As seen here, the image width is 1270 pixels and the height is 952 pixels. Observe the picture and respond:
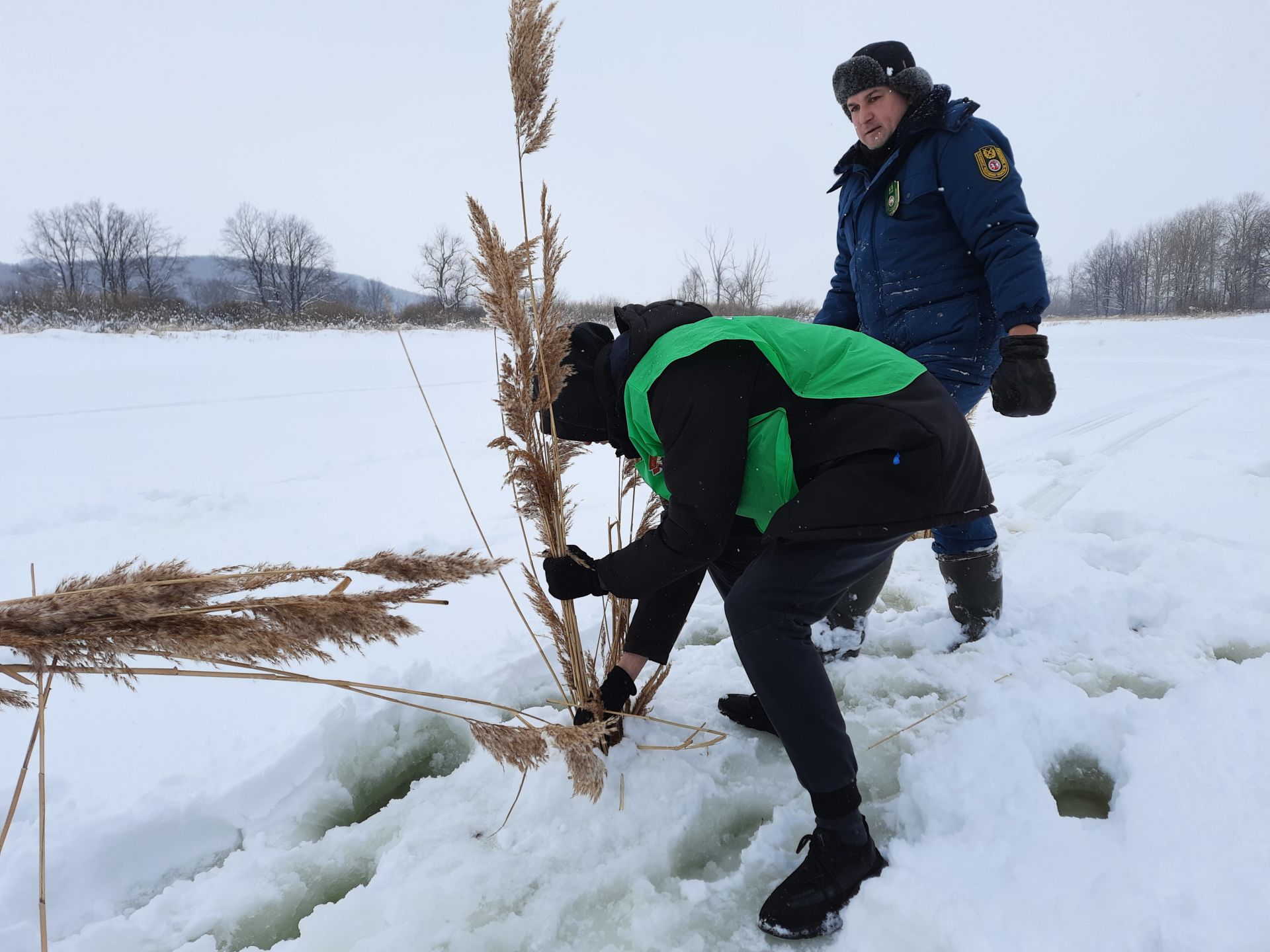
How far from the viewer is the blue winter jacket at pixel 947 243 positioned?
184 cm

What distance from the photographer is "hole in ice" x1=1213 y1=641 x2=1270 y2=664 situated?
213cm

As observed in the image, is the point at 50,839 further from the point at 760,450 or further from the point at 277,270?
the point at 277,270

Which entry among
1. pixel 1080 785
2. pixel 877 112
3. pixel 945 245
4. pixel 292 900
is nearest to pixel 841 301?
pixel 945 245

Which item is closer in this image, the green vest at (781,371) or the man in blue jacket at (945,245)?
the green vest at (781,371)

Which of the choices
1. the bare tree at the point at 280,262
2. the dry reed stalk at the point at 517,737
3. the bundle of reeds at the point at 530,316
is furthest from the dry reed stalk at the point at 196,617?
Result: the bare tree at the point at 280,262

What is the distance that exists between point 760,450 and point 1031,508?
10.4 ft

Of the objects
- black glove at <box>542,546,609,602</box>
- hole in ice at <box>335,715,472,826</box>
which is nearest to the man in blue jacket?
black glove at <box>542,546,609,602</box>

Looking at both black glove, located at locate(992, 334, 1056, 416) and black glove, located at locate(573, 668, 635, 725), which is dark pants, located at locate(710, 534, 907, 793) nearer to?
black glove, located at locate(573, 668, 635, 725)

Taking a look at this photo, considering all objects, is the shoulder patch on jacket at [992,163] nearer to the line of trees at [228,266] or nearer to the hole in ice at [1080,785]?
the hole in ice at [1080,785]

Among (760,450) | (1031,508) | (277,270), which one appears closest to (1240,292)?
(1031,508)

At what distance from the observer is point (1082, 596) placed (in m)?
2.47

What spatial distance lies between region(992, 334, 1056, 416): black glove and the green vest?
52cm

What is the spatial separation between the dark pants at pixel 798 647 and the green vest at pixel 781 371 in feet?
0.52

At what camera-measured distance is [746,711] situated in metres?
1.95
